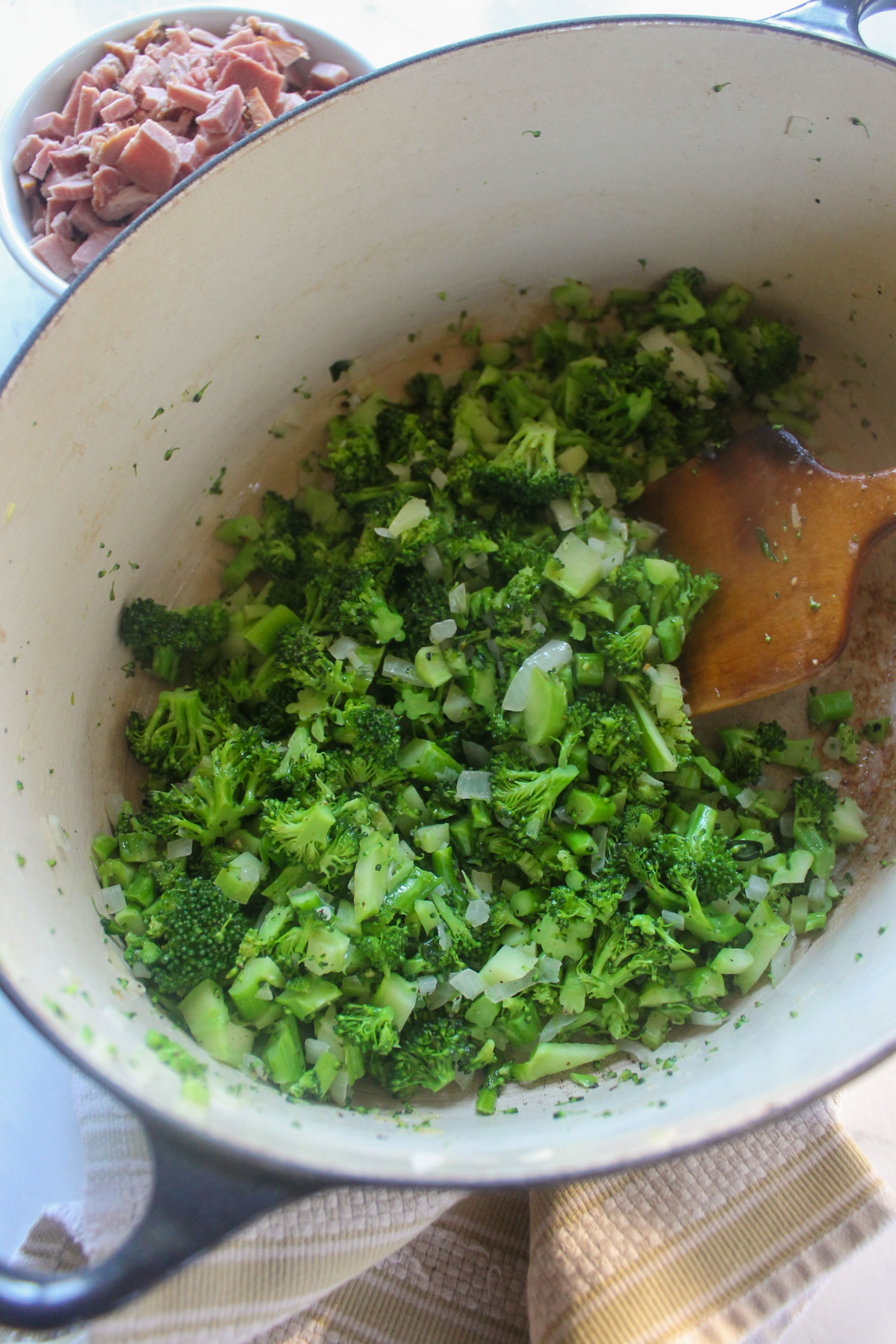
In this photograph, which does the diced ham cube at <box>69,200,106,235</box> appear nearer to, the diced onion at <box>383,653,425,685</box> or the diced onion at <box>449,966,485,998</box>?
the diced onion at <box>383,653,425,685</box>

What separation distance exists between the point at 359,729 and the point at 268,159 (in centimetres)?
106

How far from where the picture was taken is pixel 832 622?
6.14 feet

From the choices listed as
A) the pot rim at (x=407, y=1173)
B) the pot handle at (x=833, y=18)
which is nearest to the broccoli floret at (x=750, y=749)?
the pot rim at (x=407, y=1173)

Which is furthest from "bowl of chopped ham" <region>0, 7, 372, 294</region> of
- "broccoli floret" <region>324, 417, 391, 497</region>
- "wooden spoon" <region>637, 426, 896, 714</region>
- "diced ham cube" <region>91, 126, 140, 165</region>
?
"wooden spoon" <region>637, 426, 896, 714</region>

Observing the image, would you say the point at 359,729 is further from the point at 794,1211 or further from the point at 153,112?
the point at 153,112

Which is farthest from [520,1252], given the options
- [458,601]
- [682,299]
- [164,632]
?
[682,299]

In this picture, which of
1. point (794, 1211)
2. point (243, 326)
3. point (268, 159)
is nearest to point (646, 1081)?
point (794, 1211)

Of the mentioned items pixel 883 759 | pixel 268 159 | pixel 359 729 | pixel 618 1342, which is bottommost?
A: pixel 618 1342

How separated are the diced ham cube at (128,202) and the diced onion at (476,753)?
144 centimetres

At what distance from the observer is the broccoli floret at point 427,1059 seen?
154 centimetres

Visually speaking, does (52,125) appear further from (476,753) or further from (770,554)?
(770,554)

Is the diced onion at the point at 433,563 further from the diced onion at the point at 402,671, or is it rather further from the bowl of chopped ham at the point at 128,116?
the bowl of chopped ham at the point at 128,116

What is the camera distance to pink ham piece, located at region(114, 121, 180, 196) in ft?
6.40

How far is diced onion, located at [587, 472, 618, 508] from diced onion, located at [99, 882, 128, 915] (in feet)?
4.30
